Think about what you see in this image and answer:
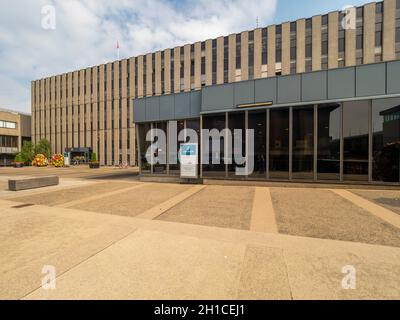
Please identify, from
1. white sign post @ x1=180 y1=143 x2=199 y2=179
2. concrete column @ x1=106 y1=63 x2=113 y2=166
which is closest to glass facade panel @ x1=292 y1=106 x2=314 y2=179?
white sign post @ x1=180 y1=143 x2=199 y2=179

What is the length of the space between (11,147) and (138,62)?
39410mm

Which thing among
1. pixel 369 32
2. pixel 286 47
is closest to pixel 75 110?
pixel 286 47

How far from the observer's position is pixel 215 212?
7.16m

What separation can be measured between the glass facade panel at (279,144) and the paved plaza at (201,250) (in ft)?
15.4

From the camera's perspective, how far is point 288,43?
33.1m

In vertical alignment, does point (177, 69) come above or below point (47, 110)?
above

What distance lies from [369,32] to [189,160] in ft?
116

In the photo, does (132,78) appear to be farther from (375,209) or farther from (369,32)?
(375,209)

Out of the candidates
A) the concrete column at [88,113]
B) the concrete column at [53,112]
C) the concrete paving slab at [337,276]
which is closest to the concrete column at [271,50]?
the concrete paving slab at [337,276]

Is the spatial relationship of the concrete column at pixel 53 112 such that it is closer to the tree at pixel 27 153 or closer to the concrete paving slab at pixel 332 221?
the tree at pixel 27 153

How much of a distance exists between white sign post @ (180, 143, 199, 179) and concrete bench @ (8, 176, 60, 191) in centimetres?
888

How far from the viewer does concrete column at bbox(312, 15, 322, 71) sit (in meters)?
31.7

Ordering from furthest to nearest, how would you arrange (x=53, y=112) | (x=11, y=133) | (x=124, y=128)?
1. (x=53, y=112)
2. (x=11, y=133)
3. (x=124, y=128)
